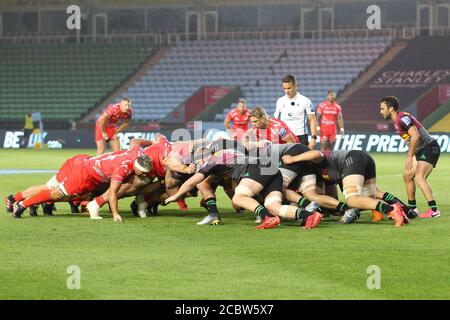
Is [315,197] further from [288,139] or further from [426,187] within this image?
[288,139]

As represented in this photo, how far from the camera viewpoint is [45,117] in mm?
50312

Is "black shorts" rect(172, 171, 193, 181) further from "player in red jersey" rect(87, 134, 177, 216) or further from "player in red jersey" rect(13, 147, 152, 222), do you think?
"player in red jersey" rect(13, 147, 152, 222)

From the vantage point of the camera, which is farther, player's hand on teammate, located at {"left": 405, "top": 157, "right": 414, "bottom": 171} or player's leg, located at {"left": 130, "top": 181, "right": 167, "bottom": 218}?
player's leg, located at {"left": 130, "top": 181, "right": 167, "bottom": 218}

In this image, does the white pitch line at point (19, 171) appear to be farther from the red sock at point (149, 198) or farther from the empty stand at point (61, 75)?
the empty stand at point (61, 75)

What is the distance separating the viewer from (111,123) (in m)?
23.2

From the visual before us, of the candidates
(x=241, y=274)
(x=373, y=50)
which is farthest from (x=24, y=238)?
(x=373, y=50)

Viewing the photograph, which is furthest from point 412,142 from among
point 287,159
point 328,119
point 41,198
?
point 328,119

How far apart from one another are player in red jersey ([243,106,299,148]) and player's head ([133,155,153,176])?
4.72 ft

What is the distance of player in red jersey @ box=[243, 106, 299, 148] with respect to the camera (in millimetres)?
14484

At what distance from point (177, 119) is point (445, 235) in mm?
36716

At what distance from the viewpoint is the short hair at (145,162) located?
48.3ft

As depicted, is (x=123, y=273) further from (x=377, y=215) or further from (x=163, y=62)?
(x=163, y=62)

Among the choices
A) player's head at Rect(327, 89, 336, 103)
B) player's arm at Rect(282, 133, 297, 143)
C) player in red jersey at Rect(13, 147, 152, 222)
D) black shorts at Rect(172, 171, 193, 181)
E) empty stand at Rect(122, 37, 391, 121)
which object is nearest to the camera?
player in red jersey at Rect(13, 147, 152, 222)

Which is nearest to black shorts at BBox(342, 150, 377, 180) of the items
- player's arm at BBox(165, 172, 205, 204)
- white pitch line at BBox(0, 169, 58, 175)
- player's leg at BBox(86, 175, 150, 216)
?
player's arm at BBox(165, 172, 205, 204)
